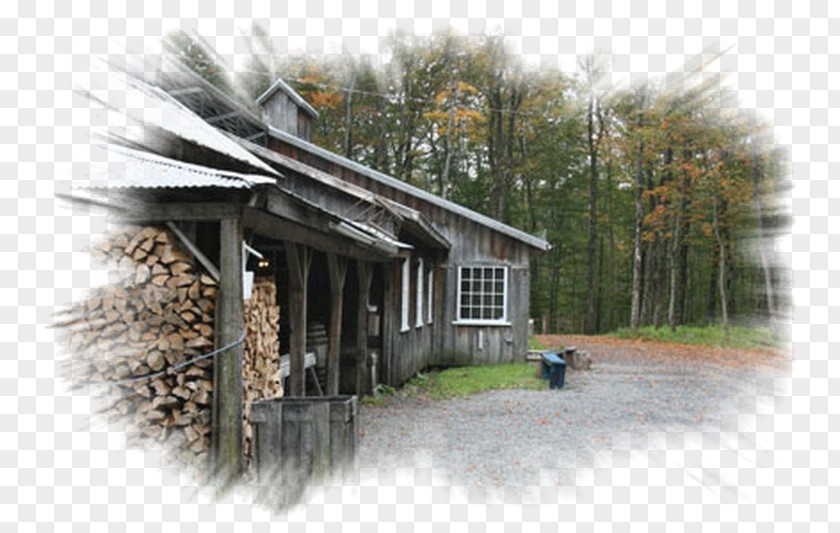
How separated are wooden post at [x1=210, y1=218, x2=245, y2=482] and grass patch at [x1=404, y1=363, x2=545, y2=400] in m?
5.91

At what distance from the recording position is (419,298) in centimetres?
1352

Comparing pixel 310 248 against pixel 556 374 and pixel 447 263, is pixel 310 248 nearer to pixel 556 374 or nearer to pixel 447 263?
pixel 556 374

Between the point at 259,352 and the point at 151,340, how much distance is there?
4.26ft

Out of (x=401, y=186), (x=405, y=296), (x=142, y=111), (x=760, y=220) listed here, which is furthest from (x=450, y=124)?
(x=142, y=111)

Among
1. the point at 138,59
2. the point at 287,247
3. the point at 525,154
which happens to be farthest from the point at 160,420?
the point at 525,154

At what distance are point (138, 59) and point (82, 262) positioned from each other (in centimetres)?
391

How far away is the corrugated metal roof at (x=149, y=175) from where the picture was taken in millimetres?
4512

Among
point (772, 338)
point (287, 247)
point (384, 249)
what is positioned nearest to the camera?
point (287, 247)

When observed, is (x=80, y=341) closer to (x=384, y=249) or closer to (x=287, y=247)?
(x=287, y=247)

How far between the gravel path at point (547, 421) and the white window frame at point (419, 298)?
2.81m

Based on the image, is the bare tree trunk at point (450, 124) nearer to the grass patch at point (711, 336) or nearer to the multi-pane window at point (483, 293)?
the grass patch at point (711, 336)

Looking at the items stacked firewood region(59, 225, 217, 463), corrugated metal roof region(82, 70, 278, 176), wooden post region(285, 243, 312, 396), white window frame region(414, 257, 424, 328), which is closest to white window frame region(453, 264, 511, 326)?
white window frame region(414, 257, 424, 328)

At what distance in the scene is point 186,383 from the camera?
4.93 metres

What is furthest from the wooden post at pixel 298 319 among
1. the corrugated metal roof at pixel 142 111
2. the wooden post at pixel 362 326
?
the wooden post at pixel 362 326
